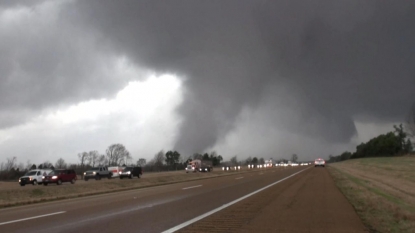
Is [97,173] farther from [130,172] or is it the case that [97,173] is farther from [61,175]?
[61,175]

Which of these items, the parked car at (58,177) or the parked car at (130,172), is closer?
the parked car at (58,177)

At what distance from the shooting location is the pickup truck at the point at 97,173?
58.3 meters

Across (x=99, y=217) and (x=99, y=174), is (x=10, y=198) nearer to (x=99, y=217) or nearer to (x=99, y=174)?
(x=99, y=217)

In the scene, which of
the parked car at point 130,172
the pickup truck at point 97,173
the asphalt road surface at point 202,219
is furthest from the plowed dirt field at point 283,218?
the pickup truck at point 97,173

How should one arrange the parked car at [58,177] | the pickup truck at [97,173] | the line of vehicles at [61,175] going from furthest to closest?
the pickup truck at [97,173] < the line of vehicles at [61,175] < the parked car at [58,177]

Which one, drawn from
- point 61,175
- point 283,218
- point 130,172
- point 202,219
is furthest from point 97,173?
point 283,218

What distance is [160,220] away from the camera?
13.0 metres

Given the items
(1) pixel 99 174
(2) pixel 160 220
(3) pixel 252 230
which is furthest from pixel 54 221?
(1) pixel 99 174

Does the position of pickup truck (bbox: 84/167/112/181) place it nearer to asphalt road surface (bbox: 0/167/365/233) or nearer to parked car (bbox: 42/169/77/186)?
parked car (bbox: 42/169/77/186)

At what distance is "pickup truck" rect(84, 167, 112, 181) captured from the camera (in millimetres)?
58281

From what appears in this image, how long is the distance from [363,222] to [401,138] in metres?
164

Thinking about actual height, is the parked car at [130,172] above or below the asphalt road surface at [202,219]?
above

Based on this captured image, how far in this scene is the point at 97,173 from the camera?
5897 centimetres

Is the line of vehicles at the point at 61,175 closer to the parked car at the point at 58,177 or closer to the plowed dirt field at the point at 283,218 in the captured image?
the parked car at the point at 58,177
